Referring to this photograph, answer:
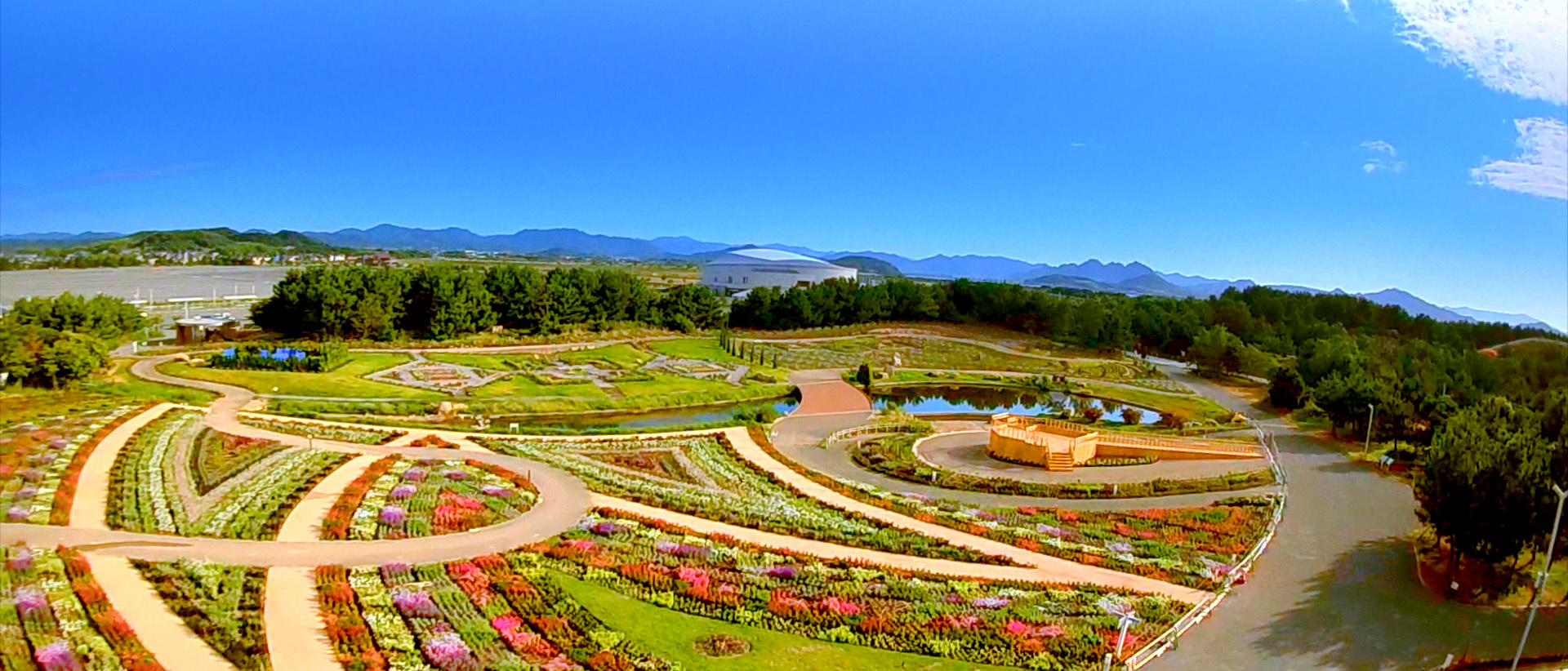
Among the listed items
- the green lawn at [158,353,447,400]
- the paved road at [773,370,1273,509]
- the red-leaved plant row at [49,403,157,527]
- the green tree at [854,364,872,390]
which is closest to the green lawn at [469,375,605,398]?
the green lawn at [158,353,447,400]

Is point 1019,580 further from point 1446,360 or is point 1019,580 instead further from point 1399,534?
point 1446,360

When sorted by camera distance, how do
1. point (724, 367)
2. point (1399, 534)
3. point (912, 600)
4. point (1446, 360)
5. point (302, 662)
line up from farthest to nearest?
point (724, 367) → point (1446, 360) → point (1399, 534) → point (912, 600) → point (302, 662)

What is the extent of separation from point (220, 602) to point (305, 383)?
2935 cm

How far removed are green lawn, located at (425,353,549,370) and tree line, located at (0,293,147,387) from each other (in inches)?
645

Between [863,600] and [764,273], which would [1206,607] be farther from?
[764,273]

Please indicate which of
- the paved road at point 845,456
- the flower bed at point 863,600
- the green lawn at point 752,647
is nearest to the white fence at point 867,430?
the paved road at point 845,456

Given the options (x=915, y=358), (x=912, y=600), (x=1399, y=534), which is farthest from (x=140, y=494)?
(x=915, y=358)

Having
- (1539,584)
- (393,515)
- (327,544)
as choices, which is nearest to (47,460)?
(393,515)

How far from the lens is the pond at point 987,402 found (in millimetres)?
46281

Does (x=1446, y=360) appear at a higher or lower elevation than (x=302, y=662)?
higher

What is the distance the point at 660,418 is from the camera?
40781mm

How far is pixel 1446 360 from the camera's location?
45.7m

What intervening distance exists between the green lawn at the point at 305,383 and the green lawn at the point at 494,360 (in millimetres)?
6785

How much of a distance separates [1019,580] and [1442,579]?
33.0ft
